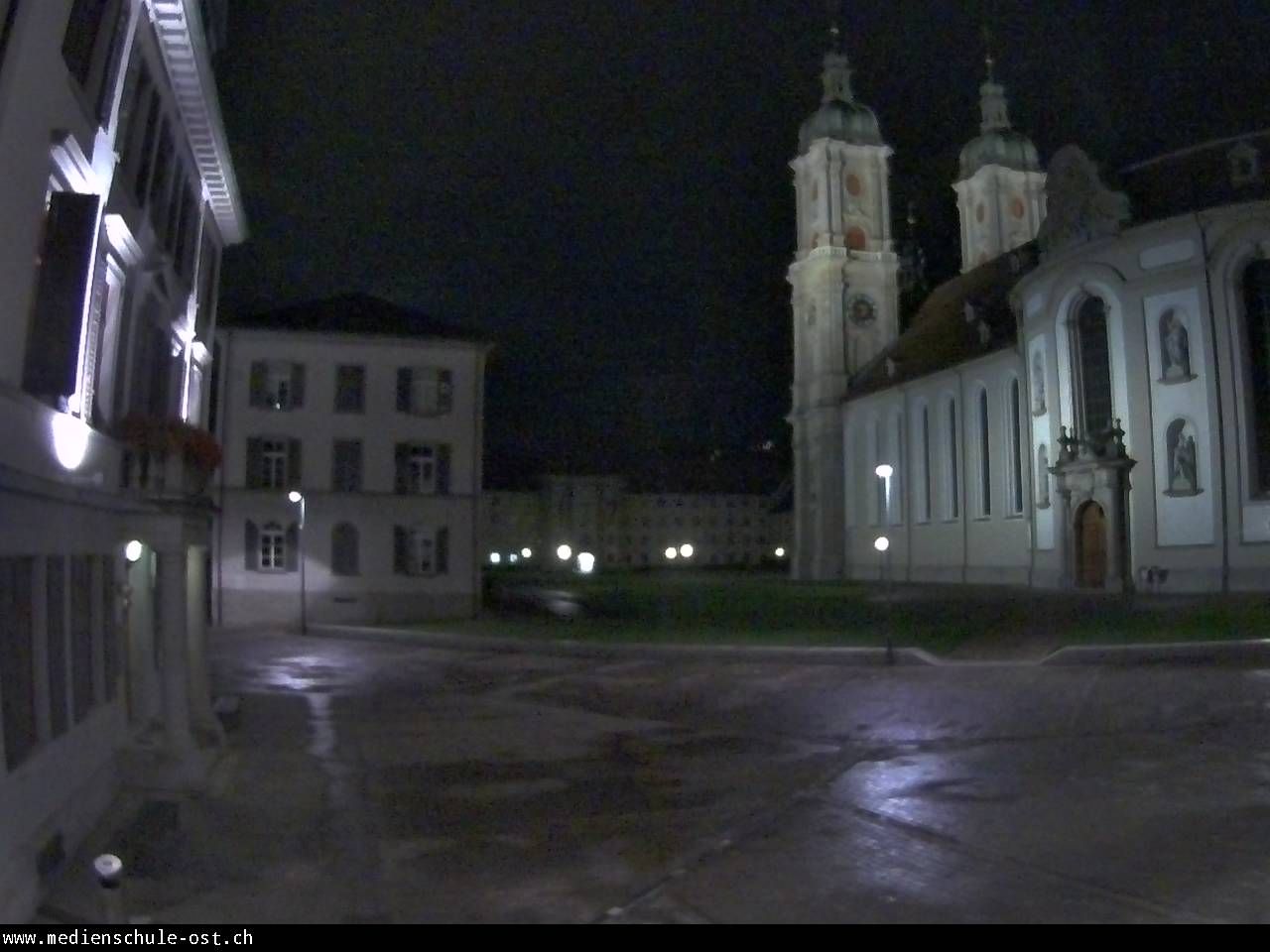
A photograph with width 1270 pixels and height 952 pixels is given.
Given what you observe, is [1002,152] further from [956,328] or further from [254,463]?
[254,463]

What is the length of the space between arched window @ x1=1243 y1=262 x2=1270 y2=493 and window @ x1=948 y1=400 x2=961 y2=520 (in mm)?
17807

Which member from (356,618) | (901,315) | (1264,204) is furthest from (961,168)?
(356,618)

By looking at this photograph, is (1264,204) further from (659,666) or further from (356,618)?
(356,618)

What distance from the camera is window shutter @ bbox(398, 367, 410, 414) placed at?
39.7m

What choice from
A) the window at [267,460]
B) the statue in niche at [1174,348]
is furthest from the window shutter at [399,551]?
the statue in niche at [1174,348]

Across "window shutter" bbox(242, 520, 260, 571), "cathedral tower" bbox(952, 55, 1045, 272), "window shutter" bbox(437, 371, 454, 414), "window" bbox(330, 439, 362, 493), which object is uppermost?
"cathedral tower" bbox(952, 55, 1045, 272)

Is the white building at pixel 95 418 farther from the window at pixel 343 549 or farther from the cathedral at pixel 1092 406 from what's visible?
the window at pixel 343 549

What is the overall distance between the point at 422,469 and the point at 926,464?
27.0m

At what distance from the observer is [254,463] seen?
39.2m

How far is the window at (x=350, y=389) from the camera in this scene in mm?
39469

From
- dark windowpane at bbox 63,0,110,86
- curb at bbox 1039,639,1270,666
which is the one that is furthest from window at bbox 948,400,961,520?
dark windowpane at bbox 63,0,110,86

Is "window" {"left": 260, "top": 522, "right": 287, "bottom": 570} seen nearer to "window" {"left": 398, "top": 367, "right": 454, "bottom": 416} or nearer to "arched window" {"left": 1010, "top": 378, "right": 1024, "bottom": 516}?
"window" {"left": 398, "top": 367, "right": 454, "bottom": 416}

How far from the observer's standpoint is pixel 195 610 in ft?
47.6

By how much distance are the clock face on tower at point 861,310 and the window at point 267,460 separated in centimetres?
3792
